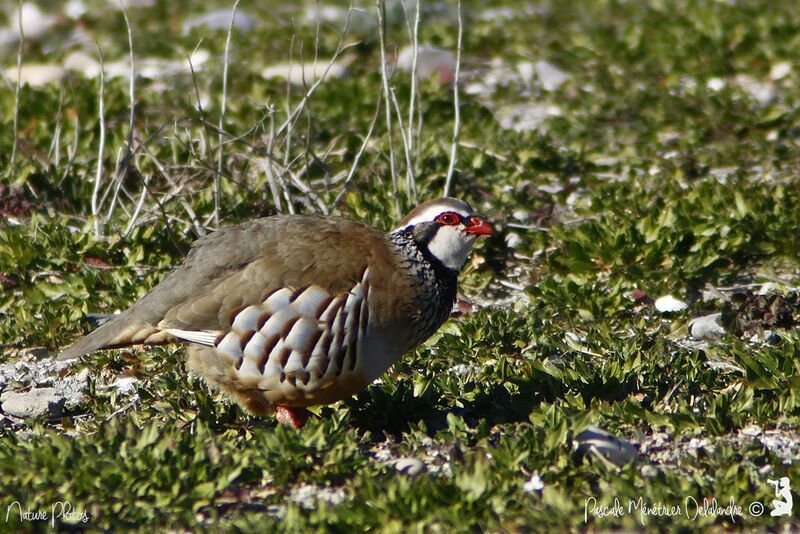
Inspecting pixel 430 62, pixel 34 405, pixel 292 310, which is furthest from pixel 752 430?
pixel 430 62

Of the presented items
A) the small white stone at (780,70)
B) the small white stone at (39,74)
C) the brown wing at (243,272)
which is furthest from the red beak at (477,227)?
the small white stone at (39,74)

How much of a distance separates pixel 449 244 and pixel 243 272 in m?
0.91

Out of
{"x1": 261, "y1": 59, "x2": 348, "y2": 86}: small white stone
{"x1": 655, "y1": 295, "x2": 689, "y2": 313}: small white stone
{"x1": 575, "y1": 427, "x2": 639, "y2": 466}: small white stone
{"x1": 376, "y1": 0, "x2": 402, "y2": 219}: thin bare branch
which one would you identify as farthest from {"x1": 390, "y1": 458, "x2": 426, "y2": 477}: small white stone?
{"x1": 261, "y1": 59, "x2": 348, "y2": 86}: small white stone

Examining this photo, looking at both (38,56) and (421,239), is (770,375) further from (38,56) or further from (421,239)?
(38,56)

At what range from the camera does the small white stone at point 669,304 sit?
5.78 meters

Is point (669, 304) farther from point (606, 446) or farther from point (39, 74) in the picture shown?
point (39, 74)

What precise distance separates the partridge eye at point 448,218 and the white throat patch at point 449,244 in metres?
0.03

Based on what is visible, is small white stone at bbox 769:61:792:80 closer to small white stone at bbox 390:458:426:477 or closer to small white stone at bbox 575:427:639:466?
small white stone at bbox 575:427:639:466

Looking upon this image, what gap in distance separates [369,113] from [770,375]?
4431mm

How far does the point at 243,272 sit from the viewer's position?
4562 mm

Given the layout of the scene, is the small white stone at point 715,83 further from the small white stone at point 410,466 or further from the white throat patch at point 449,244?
the small white stone at point 410,466

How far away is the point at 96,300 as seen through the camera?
5945 millimetres

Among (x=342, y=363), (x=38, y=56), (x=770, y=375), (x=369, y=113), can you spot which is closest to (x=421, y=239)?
(x=342, y=363)

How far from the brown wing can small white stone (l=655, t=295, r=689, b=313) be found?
5.49 feet
